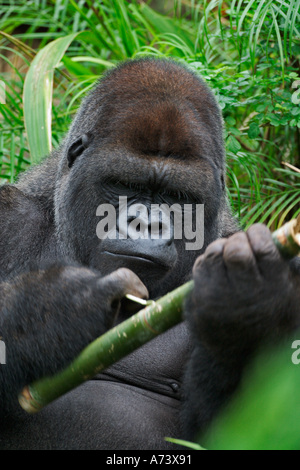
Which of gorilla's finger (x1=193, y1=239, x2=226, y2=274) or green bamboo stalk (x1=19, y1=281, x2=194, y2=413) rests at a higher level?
gorilla's finger (x1=193, y1=239, x2=226, y2=274)

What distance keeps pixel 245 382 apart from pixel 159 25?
366 centimetres

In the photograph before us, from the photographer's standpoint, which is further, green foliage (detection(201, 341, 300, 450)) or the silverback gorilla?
the silverback gorilla

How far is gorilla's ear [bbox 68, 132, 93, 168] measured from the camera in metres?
2.77

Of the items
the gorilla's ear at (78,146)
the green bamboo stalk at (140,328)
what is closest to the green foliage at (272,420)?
the green bamboo stalk at (140,328)

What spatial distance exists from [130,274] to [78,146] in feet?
3.59

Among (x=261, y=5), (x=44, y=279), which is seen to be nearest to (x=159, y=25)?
(x=261, y=5)

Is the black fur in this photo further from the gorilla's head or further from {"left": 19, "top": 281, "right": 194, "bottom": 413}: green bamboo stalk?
{"left": 19, "top": 281, "right": 194, "bottom": 413}: green bamboo stalk

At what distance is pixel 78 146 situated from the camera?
2.81 meters

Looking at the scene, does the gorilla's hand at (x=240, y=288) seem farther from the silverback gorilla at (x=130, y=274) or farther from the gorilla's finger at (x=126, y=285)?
the gorilla's finger at (x=126, y=285)

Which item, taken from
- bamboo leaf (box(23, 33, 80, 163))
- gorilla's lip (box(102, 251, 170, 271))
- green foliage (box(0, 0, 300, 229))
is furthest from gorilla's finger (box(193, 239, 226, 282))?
bamboo leaf (box(23, 33, 80, 163))

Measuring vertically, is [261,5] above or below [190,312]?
above

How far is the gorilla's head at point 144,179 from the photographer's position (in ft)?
7.94

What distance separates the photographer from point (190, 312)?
71.5 inches
